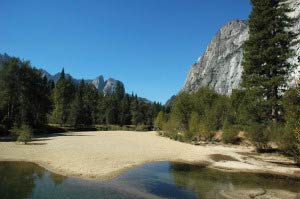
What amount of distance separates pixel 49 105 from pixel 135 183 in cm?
6141

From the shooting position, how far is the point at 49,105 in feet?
233

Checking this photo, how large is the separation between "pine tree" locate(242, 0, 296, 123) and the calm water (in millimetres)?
14068

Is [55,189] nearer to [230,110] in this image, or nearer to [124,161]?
[124,161]

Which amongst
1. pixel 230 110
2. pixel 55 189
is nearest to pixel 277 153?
pixel 55 189

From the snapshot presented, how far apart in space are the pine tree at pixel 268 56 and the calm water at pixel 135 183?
46.2 feet

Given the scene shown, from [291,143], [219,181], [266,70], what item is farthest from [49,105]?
[219,181]

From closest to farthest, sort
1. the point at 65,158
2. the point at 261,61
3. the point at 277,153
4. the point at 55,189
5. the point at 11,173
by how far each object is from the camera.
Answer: the point at 55,189 → the point at 11,173 → the point at 65,158 → the point at 277,153 → the point at 261,61

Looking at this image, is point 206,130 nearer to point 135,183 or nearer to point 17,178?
point 135,183

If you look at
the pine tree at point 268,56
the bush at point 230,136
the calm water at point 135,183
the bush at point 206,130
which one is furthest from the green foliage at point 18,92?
the pine tree at point 268,56

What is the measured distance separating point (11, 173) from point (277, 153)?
2603cm

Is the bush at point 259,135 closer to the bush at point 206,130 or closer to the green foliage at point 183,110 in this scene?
the bush at point 206,130

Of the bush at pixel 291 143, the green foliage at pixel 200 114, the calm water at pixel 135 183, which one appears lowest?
the calm water at pixel 135 183

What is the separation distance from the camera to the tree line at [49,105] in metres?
52.3

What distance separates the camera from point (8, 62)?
176 ft
